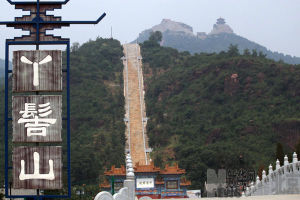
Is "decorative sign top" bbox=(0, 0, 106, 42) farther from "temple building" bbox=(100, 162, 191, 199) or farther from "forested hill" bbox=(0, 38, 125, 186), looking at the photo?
"forested hill" bbox=(0, 38, 125, 186)

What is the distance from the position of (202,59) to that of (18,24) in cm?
5343

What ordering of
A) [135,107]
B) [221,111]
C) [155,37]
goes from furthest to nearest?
[155,37]
[135,107]
[221,111]

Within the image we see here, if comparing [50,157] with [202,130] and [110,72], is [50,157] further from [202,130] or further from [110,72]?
[110,72]

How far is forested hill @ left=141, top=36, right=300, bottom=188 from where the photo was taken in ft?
134

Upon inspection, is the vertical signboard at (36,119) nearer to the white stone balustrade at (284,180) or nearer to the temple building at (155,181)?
the white stone balustrade at (284,180)

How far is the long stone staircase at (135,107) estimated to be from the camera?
149 feet

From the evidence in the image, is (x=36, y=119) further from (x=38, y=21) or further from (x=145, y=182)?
(x=145, y=182)

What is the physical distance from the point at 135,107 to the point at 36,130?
43623 mm

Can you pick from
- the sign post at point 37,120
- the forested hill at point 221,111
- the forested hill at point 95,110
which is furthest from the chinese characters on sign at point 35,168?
Result: the forested hill at point 221,111

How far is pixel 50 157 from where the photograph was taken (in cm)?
1045

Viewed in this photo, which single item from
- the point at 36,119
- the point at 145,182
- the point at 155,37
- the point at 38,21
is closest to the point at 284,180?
the point at 36,119

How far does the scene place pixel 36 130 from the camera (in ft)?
34.2

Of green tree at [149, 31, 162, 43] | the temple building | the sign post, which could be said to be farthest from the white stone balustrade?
green tree at [149, 31, 162, 43]

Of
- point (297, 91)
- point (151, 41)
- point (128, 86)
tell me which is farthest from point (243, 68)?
point (151, 41)
